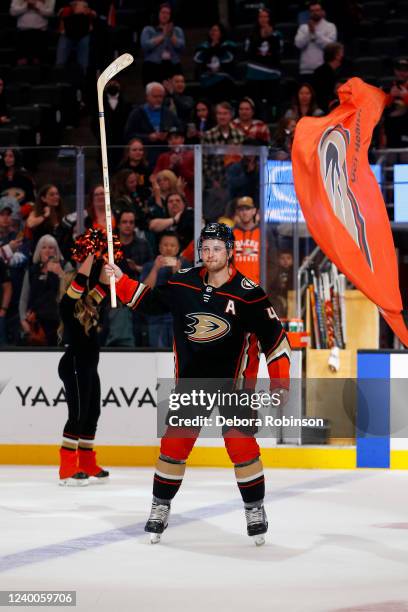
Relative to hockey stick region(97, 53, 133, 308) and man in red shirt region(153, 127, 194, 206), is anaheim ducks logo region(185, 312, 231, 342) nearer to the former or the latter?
hockey stick region(97, 53, 133, 308)

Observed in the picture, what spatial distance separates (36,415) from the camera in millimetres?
11070

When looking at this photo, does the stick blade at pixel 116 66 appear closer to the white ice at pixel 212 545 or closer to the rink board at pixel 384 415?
the white ice at pixel 212 545

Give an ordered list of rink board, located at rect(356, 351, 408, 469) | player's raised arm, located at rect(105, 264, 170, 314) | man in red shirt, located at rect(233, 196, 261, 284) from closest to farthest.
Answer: player's raised arm, located at rect(105, 264, 170, 314) < rink board, located at rect(356, 351, 408, 469) < man in red shirt, located at rect(233, 196, 261, 284)

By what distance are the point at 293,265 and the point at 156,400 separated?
1574 millimetres

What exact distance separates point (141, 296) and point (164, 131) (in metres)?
6.79

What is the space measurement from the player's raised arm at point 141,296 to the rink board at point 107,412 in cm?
366

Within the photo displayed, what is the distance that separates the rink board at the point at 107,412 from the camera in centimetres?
1095

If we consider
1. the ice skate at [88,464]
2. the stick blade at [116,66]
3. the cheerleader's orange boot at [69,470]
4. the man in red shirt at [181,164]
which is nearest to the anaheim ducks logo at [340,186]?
the man in red shirt at [181,164]

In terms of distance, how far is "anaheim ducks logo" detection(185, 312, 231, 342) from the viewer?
7043mm

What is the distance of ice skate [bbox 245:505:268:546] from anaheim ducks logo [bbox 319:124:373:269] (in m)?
3.68

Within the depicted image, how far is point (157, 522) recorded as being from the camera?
712 centimetres

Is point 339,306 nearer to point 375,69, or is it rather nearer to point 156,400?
point 156,400

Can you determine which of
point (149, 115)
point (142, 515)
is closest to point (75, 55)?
point (149, 115)

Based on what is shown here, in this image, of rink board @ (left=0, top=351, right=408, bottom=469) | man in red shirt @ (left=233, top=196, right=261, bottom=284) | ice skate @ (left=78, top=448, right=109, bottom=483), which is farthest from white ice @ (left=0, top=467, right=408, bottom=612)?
man in red shirt @ (left=233, top=196, right=261, bottom=284)
